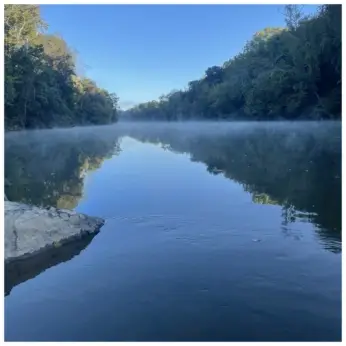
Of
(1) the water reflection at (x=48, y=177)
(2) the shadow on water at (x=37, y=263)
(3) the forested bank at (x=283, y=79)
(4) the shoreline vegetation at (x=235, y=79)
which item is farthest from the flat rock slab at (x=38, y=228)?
(4) the shoreline vegetation at (x=235, y=79)

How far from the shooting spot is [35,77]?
4241 centimetres

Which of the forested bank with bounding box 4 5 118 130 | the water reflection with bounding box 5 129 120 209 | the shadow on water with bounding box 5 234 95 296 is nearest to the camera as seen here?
the shadow on water with bounding box 5 234 95 296

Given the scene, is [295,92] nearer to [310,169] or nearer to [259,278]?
[310,169]

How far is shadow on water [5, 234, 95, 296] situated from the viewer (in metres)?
4.70

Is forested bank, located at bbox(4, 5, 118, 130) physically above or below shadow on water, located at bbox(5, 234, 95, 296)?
above

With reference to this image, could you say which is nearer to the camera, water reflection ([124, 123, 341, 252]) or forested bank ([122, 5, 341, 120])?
water reflection ([124, 123, 341, 252])

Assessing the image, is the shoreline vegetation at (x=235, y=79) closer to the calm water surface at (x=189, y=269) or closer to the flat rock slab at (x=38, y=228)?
the calm water surface at (x=189, y=269)

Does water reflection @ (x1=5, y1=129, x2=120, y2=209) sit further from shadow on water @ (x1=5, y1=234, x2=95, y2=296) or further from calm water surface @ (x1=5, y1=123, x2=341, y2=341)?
shadow on water @ (x1=5, y1=234, x2=95, y2=296)

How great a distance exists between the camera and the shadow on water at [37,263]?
4703 mm

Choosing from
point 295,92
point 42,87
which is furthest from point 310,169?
point 42,87

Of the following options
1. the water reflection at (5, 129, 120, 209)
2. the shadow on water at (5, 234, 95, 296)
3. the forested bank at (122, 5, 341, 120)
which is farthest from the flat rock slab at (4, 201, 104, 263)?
the forested bank at (122, 5, 341, 120)

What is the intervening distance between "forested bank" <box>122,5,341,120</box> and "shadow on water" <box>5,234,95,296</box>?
68.7 ft

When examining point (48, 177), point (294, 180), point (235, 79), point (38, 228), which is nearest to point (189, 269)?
point (38, 228)

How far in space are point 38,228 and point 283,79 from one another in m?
40.8
